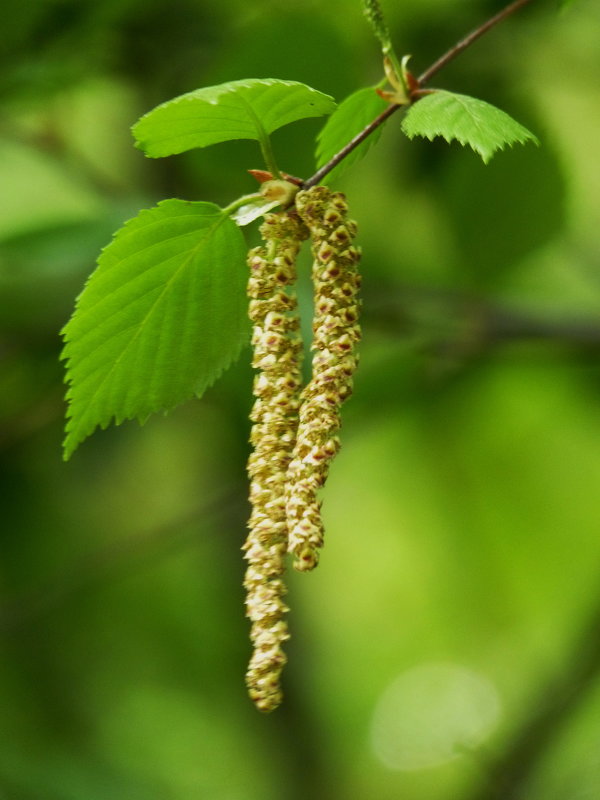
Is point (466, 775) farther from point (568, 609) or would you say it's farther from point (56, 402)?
point (56, 402)

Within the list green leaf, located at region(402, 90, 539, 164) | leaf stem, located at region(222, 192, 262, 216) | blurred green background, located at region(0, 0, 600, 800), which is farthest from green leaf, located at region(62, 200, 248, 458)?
blurred green background, located at region(0, 0, 600, 800)

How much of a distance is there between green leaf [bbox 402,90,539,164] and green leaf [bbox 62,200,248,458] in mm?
124

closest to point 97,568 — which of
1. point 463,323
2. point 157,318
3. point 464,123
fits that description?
point 463,323

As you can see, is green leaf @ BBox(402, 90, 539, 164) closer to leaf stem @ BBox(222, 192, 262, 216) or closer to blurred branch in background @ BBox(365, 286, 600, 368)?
leaf stem @ BBox(222, 192, 262, 216)

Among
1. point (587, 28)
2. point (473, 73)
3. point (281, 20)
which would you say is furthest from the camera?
point (587, 28)

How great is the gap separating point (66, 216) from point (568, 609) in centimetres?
164

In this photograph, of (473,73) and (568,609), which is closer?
(473,73)

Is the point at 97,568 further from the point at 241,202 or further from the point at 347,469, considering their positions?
the point at 241,202

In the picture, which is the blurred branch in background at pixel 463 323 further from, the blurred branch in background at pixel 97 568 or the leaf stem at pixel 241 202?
the leaf stem at pixel 241 202

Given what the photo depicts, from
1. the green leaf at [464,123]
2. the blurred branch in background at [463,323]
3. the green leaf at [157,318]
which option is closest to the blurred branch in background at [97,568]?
the blurred branch in background at [463,323]

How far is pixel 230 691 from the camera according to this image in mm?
2174

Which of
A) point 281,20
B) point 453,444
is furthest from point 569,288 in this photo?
point 281,20

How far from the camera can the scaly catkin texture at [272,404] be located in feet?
1.63

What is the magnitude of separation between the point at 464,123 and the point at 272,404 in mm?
169
